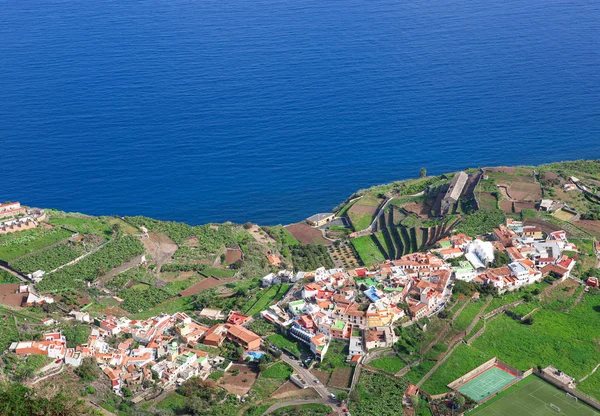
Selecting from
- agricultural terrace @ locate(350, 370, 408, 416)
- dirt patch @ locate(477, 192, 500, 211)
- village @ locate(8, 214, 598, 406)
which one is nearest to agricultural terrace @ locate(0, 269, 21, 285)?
village @ locate(8, 214, 598, 406)

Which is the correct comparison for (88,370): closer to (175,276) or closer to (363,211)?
(175,276)

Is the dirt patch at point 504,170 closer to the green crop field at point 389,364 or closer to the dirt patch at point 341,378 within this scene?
the green crop field at point 389,364

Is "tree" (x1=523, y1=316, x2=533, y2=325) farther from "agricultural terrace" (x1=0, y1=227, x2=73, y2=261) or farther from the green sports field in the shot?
"agricultural terrace" (x1=0, y1=227, x2=73, y2=261)

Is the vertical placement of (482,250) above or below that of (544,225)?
above

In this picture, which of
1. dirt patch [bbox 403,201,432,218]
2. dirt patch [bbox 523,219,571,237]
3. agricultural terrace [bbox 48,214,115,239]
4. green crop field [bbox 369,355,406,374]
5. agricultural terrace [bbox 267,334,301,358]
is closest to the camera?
green crop field [bbox 369,355,406,374]

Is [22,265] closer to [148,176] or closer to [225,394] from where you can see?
[225,394]

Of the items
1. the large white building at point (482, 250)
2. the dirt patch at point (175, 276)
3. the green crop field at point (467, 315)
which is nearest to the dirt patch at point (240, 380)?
the green crop field at point (467, 315)

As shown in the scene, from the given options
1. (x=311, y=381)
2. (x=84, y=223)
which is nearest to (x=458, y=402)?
(x=311, y=381)
